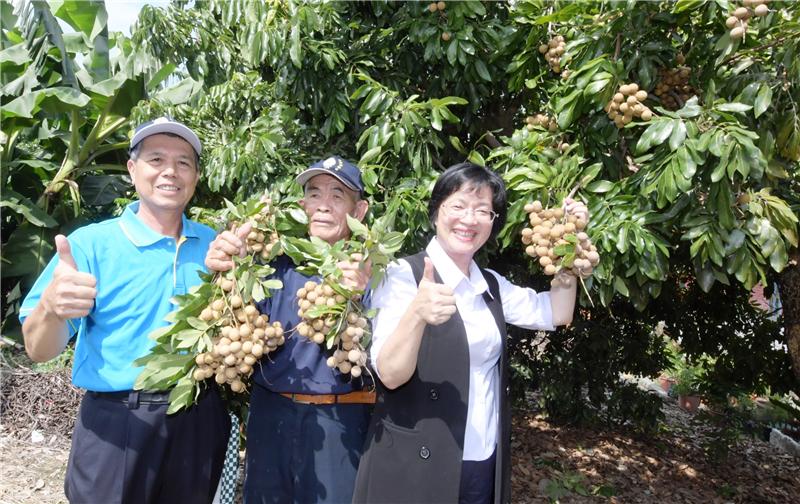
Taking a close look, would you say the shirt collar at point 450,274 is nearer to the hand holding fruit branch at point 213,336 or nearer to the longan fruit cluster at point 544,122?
the hand holding fruit branch at point 213,336

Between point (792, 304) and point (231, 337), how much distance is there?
254 cm

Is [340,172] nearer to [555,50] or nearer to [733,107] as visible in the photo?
[555,50]

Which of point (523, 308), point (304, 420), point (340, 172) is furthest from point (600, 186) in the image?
point (304, 420)

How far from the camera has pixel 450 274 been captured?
1808 mm

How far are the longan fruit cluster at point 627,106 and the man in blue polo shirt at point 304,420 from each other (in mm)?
999

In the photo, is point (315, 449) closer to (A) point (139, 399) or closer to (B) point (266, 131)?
(A) point (139, 399)

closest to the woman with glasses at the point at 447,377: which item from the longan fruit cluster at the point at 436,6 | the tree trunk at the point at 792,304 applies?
the longan fruit cluster at the point at 436,6

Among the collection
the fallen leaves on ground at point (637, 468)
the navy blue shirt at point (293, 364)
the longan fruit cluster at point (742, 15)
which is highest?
the longan fruit cluster at point (742, 15)

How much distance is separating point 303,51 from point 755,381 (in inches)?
173

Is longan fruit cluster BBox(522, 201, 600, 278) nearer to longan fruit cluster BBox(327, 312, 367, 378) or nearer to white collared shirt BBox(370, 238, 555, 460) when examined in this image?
white collared shirt BBox(370, 238, 555, 460)

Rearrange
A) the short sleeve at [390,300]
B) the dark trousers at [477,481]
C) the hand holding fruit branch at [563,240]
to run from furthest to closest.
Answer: the hand holding fruit branch at [563,240] → the dark trousers at [477,481] → the short sleeve at [390,300]

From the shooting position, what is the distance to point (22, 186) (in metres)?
6.27

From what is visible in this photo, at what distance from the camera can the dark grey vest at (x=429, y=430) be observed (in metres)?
1.70

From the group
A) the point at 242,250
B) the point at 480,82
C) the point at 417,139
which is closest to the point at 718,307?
the point at 480,82
